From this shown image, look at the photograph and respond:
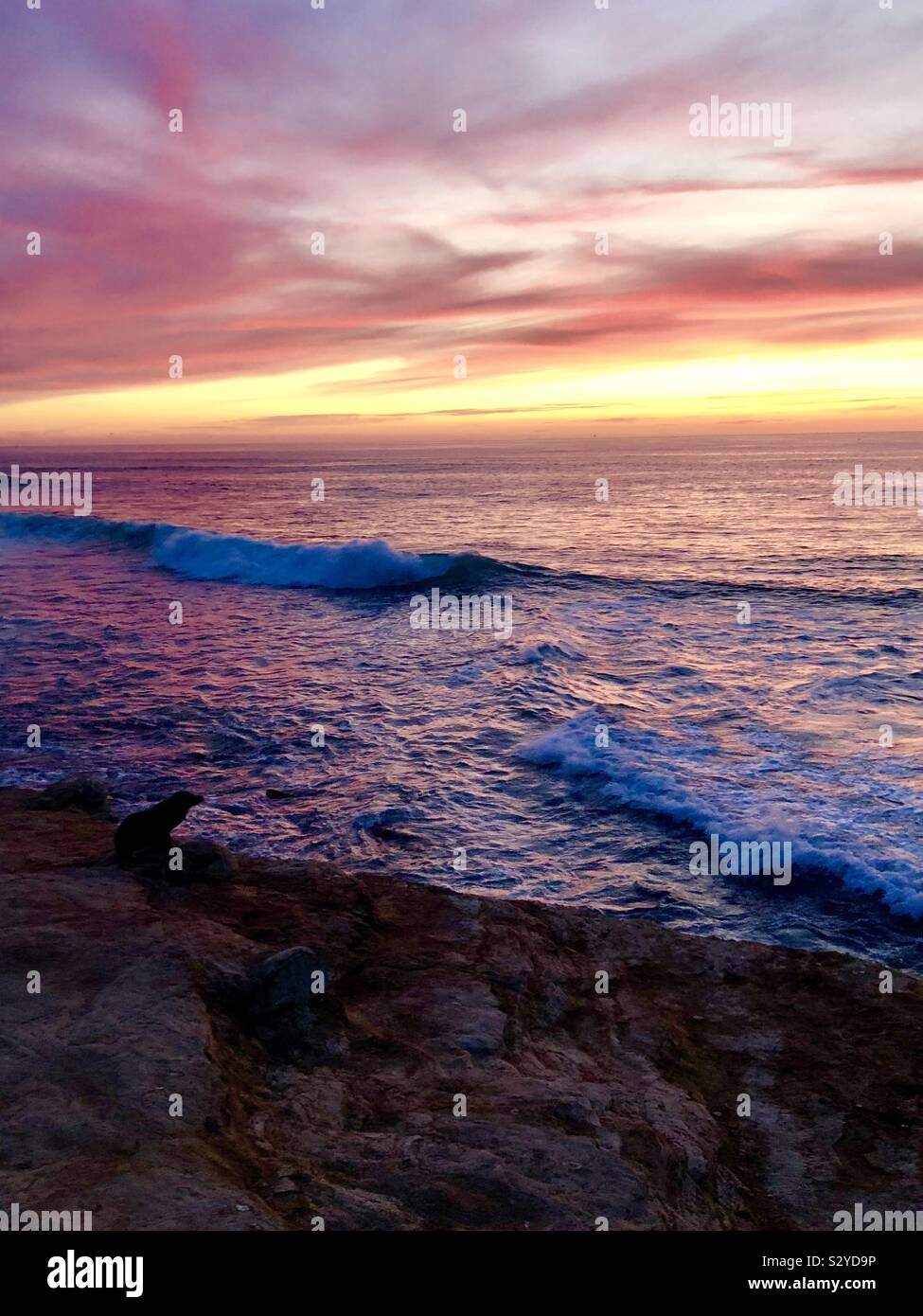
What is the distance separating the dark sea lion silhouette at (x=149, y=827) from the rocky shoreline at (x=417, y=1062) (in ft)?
1.10

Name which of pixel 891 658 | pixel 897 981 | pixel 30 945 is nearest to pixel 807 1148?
pixel 897 981

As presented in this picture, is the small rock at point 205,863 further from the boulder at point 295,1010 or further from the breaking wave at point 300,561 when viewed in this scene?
the breaking wave at point 300,561

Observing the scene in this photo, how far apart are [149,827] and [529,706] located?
9.21 meters

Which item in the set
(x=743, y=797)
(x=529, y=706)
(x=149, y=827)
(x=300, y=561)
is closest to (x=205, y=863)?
(x=149, y=827)

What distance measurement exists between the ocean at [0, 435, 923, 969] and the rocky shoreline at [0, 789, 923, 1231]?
1.25m

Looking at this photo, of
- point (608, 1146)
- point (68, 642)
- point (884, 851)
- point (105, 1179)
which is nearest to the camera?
point (105, 1179)

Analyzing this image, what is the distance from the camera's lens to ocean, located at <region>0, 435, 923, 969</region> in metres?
11.7

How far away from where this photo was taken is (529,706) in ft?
59.7

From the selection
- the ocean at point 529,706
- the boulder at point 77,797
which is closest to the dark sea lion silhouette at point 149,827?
the ocean at point 529,706

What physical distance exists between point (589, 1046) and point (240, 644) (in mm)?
18085

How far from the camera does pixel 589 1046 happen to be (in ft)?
26.2

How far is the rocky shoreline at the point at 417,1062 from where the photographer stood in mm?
5664

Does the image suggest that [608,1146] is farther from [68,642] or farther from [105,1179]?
[68,642]

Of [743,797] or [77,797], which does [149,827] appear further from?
[743,797]
